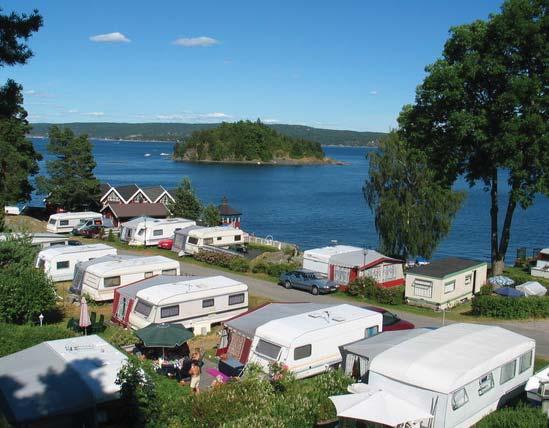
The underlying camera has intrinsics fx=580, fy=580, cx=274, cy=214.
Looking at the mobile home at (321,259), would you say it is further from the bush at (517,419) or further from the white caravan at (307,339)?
the bush at (517,419)

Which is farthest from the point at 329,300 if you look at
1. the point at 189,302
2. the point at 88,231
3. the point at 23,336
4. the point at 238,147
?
the point at 238,147

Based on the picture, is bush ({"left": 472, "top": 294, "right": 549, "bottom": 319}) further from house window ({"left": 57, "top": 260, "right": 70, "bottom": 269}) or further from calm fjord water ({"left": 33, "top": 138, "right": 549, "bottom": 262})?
calm fjord water ({"left": 33, "top": 138, "right": 549, "bottom": 262})

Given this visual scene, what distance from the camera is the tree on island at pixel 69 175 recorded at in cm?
4612

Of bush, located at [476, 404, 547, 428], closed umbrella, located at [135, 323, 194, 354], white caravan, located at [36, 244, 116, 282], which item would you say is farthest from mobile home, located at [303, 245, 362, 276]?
bush, located at [476, 404, 547, 428]

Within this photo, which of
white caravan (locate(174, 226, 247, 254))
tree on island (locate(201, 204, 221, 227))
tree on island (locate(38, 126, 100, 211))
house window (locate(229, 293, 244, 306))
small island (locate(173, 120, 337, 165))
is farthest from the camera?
small island (locate(173, 120, 337, 165))

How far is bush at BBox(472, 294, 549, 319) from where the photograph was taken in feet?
70.7

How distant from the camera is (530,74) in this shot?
2691 centimetres

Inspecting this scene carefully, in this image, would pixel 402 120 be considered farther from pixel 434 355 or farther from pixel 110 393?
pixel 110 393

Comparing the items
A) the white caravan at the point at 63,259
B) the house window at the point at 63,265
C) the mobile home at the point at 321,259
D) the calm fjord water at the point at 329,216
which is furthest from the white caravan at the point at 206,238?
the calm fjord water at the point at 329,216

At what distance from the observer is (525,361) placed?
44.4ft

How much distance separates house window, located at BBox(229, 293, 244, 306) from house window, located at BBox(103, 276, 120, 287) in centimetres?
572

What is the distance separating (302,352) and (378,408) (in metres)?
4.50

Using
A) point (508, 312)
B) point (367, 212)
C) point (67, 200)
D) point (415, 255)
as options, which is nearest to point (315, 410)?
point (508, 312)

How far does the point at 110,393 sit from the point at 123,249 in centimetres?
2554
